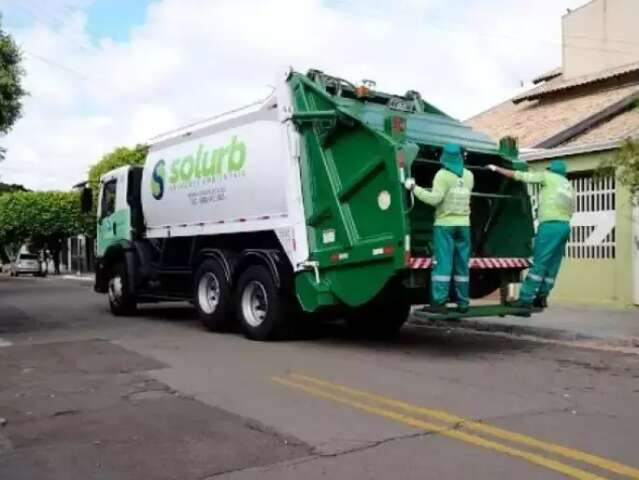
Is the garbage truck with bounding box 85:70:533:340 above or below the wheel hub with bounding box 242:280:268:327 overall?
above

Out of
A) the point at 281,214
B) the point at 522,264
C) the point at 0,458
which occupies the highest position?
the point at 281,214

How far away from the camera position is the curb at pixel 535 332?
10.4 metres

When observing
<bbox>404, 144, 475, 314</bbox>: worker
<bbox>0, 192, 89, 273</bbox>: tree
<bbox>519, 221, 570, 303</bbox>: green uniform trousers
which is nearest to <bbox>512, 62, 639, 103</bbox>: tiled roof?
<bbox>519, 221, 570, 303</bbox>: green uniform trousers

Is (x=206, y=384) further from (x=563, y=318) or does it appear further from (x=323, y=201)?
(x=563, y=318)

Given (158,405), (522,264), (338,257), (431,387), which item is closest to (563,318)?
(522,264)

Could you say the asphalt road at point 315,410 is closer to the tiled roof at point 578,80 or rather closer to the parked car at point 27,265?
the tiled roof at point 578,80

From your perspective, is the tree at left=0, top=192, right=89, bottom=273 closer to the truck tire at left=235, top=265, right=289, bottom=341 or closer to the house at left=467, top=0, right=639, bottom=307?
the house at left=467, top=0, right=639, bottom=307

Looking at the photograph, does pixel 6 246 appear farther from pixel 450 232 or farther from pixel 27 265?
pixel 450 232

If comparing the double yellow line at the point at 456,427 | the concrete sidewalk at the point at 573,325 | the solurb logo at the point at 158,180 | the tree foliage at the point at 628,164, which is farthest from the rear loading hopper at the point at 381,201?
the solurb logo at the point at 158,180

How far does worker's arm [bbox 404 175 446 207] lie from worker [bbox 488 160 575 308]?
1.05 m

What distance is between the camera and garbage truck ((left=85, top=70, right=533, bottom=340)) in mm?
8883

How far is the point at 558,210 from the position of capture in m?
9.52

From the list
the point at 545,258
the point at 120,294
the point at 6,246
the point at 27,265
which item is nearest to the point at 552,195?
the point at 545,258

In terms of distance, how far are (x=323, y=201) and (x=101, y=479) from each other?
17.7 feet
